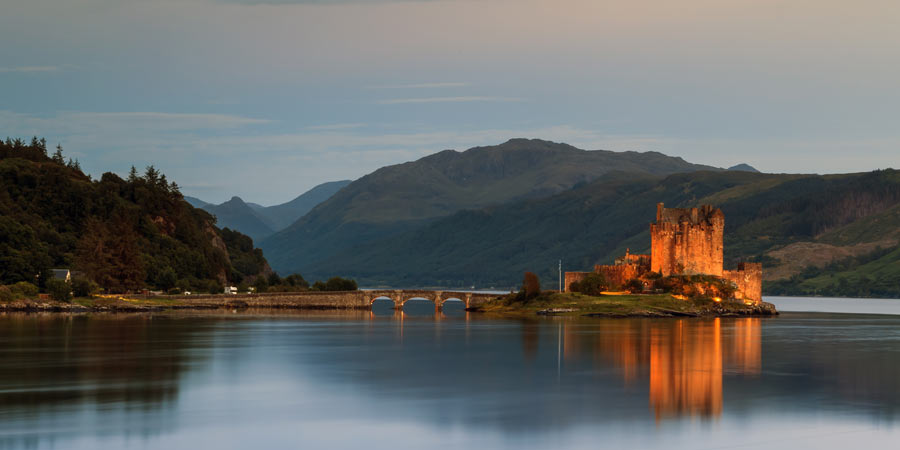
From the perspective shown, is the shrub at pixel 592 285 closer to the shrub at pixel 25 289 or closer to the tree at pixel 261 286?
the tree at pixel 261 286

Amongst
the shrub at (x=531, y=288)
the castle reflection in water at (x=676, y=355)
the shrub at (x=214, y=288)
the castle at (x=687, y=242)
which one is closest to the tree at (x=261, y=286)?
the shrub at (x=214, y=288)

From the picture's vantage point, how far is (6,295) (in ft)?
415

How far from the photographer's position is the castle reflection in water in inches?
2071

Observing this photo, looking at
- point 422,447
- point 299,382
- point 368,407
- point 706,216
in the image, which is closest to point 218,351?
point 299,382

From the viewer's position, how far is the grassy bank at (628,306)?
135000mm

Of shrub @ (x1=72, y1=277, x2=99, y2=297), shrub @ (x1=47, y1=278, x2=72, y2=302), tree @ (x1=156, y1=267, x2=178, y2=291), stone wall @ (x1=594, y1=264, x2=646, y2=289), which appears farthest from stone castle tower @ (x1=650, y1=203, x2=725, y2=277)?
shrub @ (x1=47, y1=278, x2=72, y2=302)

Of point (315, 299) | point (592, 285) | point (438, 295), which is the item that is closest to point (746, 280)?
point (592, 285)

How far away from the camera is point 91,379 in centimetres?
5650

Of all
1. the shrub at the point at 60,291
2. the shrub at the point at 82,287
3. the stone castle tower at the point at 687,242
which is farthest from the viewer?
the stone castle tower at the point at 687,242

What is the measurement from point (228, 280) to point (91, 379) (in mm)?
139680

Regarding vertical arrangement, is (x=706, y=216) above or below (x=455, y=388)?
above

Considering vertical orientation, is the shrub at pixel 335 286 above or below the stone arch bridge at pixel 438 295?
above

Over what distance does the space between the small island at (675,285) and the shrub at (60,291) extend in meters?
58.7

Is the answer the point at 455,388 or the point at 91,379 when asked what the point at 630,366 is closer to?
the point at 455,388
